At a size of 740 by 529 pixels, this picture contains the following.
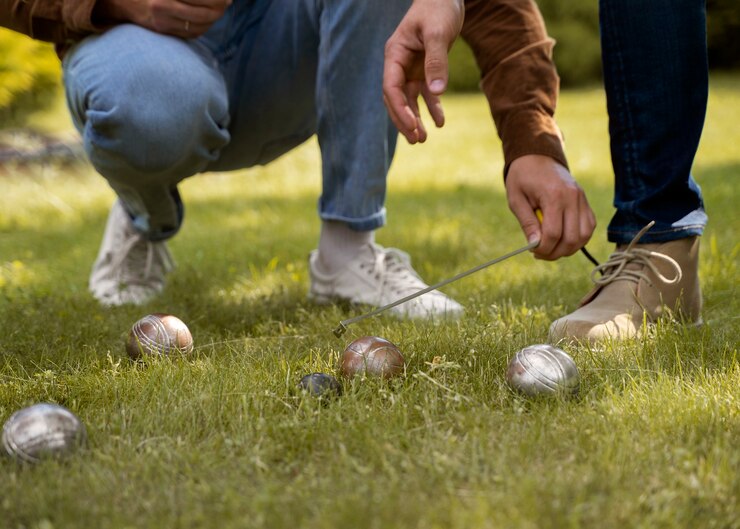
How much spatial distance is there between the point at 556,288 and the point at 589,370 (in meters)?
0.97

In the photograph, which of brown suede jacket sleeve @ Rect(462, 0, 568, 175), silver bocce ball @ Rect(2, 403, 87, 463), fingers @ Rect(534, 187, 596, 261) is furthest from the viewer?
brown suede jacket sleeve @ Rect(462, 0, 568, 175)

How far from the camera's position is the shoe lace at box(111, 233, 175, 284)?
116 inches

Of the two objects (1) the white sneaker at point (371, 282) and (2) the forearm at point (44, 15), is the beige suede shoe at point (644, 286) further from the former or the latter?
(2) the forearm at point (44, 15)

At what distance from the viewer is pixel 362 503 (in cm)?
130

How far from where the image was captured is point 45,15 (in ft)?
7.93

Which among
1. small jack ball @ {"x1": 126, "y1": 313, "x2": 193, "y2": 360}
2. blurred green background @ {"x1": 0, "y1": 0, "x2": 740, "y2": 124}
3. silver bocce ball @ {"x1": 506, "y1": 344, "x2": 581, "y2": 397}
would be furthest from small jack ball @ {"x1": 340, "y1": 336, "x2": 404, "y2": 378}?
blurred green background @ {"x1": 0, "y1": 0, "x2": 740, "y2": 124}

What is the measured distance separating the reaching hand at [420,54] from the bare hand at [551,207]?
13.6 inches

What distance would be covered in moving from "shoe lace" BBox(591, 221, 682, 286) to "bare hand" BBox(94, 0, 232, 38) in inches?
49.3

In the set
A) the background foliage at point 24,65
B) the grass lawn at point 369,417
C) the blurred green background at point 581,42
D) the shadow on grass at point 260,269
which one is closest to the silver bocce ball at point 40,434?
the grass lawn at point 369,417

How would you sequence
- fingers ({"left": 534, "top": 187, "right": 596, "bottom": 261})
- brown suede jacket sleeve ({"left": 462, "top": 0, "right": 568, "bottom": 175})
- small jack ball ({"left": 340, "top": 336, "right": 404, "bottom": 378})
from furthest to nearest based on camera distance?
brown suede jacket sleeve ({"left": 462, "top": 0, "right": 568, "bottom": 175}), fingers ({"left": 534, "top": 187, "right": 596, "bottom": 261}), small jack ball ({"left": 340, "top": 336, "right": 404, "bottom": 378})

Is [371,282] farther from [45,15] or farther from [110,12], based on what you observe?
[45,15]

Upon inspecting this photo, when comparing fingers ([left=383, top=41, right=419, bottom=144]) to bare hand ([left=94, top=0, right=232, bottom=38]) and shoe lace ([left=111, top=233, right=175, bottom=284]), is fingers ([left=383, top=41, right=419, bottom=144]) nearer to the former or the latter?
bare hand ([left=94, top=0, right=232, bottom=38])

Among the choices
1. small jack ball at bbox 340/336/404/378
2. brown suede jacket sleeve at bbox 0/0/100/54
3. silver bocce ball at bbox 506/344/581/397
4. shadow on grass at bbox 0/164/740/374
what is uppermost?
brown suede jacket sleeve at bbox 0/0/100/54

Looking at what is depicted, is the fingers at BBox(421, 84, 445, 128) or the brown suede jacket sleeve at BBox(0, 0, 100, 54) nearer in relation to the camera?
the fingers at BBox(421, 84, 445, 128)
